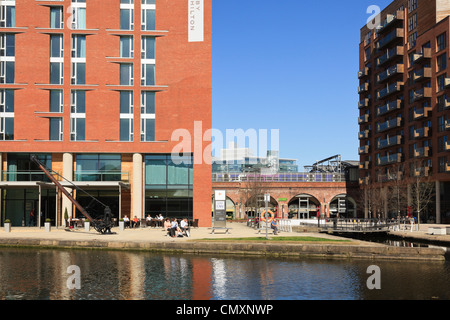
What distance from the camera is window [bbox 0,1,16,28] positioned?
170ft

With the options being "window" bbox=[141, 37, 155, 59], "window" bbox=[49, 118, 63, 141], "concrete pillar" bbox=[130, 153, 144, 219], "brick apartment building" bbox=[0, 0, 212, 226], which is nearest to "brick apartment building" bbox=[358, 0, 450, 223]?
"brick apartment building" bbox=[0, 0, 212, 226]

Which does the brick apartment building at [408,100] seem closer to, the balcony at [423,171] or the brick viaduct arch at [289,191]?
the balcony at [423,171]

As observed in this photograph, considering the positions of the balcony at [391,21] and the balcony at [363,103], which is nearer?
the balcony at [391,21]

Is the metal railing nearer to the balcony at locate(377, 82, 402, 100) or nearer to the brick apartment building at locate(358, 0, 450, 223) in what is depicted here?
the brick apartment building at locate(358, 0, 450, 223)

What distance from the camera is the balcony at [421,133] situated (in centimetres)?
6993

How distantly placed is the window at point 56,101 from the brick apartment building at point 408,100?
150 ft

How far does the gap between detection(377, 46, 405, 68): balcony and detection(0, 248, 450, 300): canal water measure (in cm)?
5925

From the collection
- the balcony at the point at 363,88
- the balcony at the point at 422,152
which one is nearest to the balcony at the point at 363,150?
the balcony at the point at 363,88

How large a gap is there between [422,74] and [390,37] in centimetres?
1286

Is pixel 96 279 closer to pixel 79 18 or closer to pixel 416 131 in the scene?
pixel 79 18

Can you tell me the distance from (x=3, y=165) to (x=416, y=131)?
53335 mm

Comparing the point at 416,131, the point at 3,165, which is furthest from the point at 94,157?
the point at 416,131

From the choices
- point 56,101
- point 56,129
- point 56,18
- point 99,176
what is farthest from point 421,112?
point 56,18
